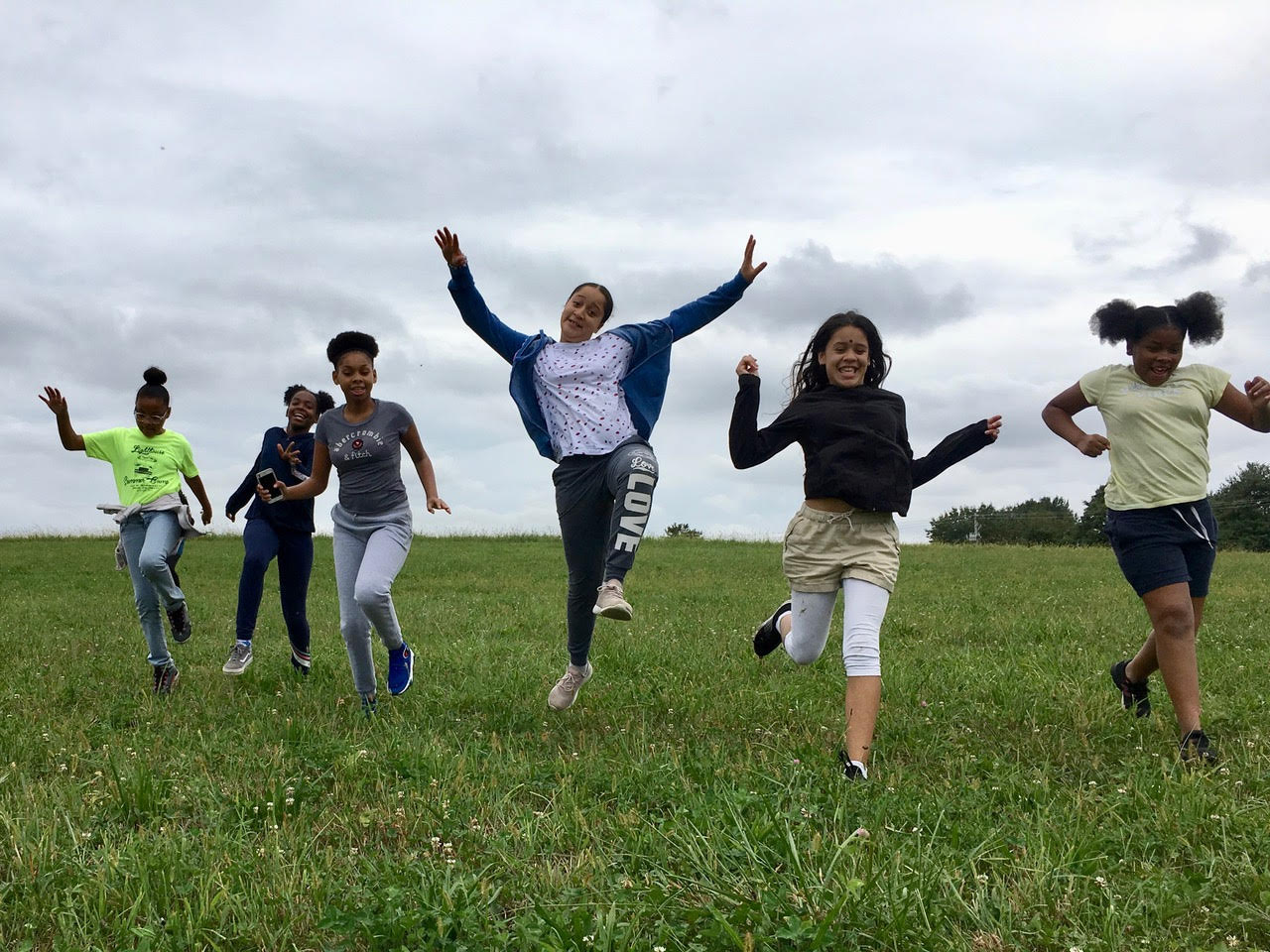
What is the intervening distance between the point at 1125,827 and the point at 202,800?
382 cm

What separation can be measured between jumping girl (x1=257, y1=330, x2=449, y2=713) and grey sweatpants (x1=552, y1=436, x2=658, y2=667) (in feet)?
3.72

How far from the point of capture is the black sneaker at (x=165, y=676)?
7.86 m

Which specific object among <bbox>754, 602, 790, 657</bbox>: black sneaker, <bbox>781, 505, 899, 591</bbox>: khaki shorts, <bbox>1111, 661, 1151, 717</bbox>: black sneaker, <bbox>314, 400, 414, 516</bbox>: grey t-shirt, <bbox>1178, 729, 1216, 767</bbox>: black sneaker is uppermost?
<bbox>314, 400, 414, 516</bbox>: grey t-shirt

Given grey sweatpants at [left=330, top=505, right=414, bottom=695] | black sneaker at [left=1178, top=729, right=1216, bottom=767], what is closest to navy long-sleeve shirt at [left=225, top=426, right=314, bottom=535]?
grey sweatpants at [left=330, top=505, right=414, bottom=695]

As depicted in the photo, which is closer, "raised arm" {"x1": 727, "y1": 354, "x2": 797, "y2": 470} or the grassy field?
the grassy field

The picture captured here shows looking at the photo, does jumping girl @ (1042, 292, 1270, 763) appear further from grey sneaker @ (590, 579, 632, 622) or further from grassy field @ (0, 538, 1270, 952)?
grey sneaker @ (590, 579, 632, 622)

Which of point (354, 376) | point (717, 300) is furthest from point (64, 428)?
point (717, 300)

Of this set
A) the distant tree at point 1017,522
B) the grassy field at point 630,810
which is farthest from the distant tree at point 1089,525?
the grassy field at point 630,810

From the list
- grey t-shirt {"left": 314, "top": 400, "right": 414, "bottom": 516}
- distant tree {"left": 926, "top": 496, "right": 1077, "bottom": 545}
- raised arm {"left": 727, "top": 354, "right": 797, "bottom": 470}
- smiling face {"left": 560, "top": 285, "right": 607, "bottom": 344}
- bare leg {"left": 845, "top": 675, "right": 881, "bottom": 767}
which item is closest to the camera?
bare leg {"left": 845, "top": 675, "right": 881, "bottom": 767}

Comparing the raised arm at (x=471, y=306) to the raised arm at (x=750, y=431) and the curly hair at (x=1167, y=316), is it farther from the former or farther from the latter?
the curly hair at (x=1167, y=316)

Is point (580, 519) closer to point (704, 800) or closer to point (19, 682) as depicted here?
point (704, 800)

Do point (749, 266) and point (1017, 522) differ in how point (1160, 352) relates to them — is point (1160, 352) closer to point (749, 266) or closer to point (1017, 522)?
point (749, 266)

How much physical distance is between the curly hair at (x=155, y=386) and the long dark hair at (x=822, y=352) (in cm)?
530

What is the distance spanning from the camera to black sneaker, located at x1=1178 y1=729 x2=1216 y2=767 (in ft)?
17.1
